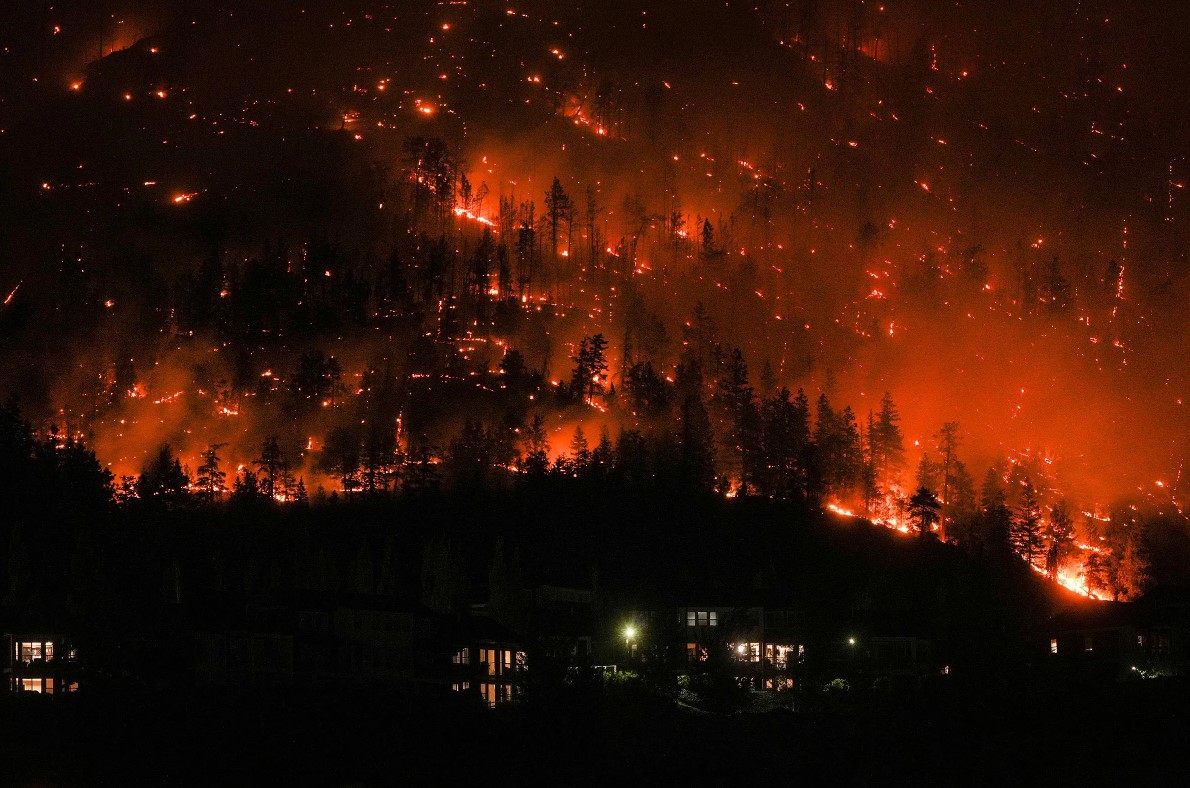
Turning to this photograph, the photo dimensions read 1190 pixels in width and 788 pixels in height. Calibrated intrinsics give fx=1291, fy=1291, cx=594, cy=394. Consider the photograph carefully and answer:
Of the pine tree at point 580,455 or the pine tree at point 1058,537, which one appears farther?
the pine tree at point 1058,537

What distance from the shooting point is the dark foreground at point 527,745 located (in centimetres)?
5366

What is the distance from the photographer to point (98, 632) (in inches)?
2542

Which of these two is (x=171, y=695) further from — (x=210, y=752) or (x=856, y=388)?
(x=856, y=388)

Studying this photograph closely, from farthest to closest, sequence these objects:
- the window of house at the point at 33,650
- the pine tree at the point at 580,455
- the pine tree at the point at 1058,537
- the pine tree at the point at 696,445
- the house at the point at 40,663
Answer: the pine tree at the point at 1058,537 < the pine tree at the point at 580,455 < the pine tree at the point at 696,445 < the window of house at the point at 33,650 < the house at the point at 40,663

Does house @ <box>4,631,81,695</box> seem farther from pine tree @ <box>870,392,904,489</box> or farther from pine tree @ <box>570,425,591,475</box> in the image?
pine tree @ <box>870,392,904,489</box>

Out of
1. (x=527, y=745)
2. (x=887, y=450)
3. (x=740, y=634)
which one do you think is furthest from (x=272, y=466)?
(x=527, y=745)

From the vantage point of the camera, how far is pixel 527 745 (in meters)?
56.5

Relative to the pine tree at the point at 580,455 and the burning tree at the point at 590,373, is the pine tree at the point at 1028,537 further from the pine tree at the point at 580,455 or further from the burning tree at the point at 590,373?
the burning tree at the point at 590,373

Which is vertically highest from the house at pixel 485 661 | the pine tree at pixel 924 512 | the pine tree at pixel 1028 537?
A: the pine tree at pixel 924 512

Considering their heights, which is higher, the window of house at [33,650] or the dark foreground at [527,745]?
the window of house at [33,650]

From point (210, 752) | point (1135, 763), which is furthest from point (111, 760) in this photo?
point (1135, 763)

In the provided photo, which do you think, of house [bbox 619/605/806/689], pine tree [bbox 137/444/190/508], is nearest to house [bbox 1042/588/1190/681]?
house [bbox 619/605/806/689]

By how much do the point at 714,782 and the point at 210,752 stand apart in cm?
2131

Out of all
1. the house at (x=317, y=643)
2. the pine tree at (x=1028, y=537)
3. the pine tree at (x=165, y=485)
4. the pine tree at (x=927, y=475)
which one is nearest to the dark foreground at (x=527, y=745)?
the house at (x=317, y=643)
